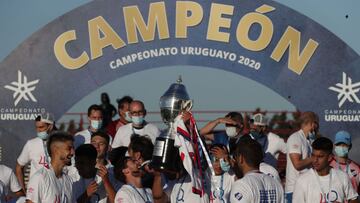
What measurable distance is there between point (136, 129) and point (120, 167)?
3.26 metres

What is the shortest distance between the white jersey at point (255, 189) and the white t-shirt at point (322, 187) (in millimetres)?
1886

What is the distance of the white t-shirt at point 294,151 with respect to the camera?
15.8 metres

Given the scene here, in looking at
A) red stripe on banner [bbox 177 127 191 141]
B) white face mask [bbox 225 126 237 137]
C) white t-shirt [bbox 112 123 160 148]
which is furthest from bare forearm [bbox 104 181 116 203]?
white face mask [bbox 225 126 237 137]

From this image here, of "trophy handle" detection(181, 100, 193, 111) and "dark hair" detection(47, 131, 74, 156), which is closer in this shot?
"dark hair" detection(47, 131, 74, 156)

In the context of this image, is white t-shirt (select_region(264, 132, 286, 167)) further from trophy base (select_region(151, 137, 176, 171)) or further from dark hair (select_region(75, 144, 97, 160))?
trophy base (select_region(151, 137, 176, 171))

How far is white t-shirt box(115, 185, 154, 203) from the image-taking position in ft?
38.5

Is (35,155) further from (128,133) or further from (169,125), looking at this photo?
(169,125)

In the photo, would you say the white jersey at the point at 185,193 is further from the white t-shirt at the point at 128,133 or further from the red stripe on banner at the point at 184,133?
the white t-shirt at the point at 128,133

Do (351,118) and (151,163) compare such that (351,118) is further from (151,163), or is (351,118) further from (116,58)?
(151,163)

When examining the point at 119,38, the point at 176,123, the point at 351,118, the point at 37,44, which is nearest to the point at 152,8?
the point at 119,38

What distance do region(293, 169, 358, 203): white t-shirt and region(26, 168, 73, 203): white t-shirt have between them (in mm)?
2863

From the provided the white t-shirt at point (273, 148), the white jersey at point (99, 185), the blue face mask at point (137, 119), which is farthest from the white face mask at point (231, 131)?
the white jersey at point (99, 185)

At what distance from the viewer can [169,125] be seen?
11.7 m

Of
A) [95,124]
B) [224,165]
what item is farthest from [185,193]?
[95,124]
